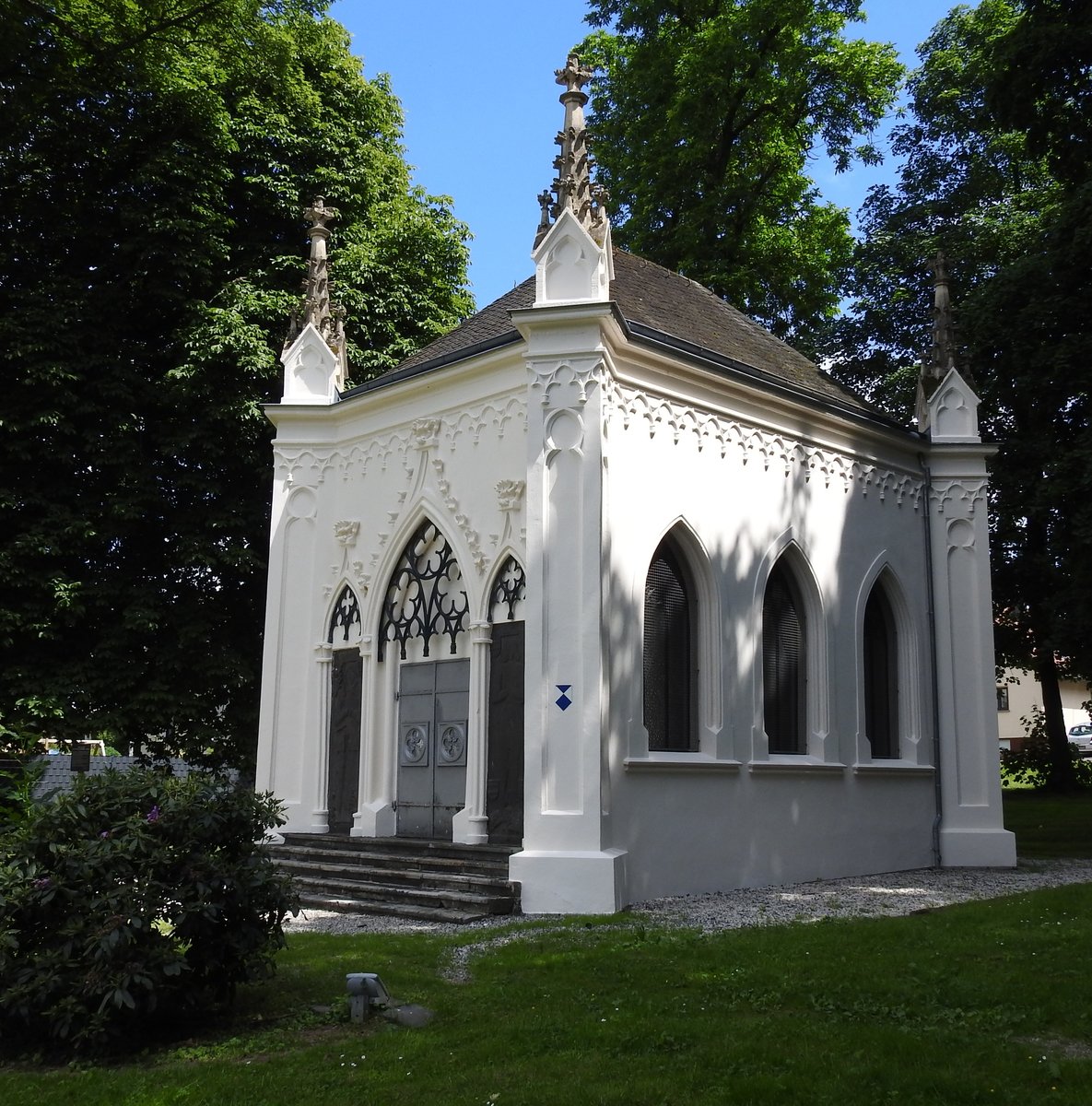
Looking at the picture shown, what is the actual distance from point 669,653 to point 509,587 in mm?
1999

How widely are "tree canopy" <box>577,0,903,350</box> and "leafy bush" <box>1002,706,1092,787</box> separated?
10.3 metres

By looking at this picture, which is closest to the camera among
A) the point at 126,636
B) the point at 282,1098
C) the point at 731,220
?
the point at 282,1098

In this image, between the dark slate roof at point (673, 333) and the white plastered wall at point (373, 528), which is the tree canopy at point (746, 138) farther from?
the white plastered wall at point (373, 528)

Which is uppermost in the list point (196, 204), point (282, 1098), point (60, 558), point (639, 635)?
point (196, 204)

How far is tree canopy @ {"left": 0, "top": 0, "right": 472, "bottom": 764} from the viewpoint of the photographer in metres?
20.4

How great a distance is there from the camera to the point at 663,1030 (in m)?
6.69

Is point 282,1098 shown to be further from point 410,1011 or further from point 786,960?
point 786,960

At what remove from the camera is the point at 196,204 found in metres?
22.7

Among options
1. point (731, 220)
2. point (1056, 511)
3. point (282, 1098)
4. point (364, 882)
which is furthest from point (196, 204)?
point (282, 1098)

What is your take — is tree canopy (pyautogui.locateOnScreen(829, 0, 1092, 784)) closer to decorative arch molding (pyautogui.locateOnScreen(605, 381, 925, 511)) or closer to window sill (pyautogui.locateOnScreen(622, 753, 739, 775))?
decorative arch molding (pyautogui.locateOnScreen(605, 381, 925, 511))

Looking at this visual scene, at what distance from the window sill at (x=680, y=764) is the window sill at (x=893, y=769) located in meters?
2.64

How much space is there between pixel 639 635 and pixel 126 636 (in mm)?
10879

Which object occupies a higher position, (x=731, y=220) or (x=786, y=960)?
(x=731, y=220)

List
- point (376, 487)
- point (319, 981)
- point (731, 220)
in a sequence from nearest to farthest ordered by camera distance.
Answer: point (319, 981), point (376, 487), point (731, 220)
